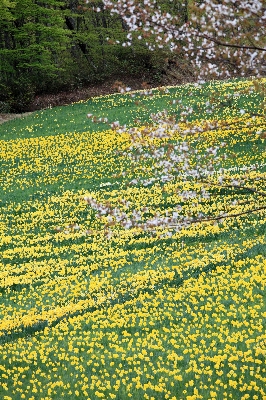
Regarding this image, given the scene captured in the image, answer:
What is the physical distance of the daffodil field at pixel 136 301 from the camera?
813 cm

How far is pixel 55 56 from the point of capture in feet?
201

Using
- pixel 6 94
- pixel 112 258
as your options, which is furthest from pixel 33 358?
pixel 6 94

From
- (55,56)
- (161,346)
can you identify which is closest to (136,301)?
(161,346)

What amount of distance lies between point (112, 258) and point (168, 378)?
23.6 ft

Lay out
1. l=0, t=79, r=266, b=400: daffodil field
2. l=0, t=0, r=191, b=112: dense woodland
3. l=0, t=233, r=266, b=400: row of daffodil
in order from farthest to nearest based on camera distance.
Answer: l=0, t=0, r=191, b=112: dense woodland < l=0, t=79, r=266, b=400: daffodil field < l=0, t=233, r=266, b=400: row of daffodil

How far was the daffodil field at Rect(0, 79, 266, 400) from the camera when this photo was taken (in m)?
8.13

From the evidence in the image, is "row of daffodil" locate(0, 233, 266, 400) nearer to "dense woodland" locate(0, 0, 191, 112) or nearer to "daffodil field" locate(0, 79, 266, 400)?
"daffodil field" locate(0, 79, 266, 400)

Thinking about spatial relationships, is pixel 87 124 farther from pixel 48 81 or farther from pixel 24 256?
pixel 24 256

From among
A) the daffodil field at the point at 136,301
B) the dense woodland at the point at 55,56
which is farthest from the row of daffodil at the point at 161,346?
the dense woodland at the point at 55,56

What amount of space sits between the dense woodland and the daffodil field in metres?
30.7

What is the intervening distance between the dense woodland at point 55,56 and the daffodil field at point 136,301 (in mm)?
30729

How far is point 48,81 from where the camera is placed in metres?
55.0

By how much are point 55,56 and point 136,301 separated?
5333cm

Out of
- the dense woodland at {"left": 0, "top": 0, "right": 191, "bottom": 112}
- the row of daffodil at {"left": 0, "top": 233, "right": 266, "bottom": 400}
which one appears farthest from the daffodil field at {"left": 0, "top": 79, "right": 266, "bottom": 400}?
the dense woodland at {"left": 0, "top": 0, "right": 191, "bottom": 112}
